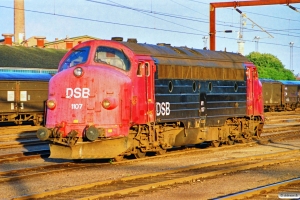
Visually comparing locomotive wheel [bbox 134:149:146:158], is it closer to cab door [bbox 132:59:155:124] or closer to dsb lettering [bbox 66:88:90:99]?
cab door [bbox 132:59:155:124]

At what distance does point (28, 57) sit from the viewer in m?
52.0

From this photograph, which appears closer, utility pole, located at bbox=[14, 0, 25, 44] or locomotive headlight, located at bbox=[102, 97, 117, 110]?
locomotive headlight, located at bbox=[102, 97, 117, 110]

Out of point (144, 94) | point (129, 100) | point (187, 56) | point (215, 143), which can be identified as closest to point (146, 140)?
point (144, 94)

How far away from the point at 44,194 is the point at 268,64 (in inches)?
3953

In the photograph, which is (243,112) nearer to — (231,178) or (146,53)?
(146,53)

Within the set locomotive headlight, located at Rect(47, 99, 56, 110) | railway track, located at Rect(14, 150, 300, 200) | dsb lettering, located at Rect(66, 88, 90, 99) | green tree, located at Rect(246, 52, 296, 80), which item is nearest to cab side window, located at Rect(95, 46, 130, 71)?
dsb lettering, located at Rect(66, 88, 90, 99)

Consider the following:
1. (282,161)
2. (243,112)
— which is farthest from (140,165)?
(243,112)

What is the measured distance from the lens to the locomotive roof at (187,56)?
17.8 metres

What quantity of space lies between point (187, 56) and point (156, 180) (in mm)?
6896

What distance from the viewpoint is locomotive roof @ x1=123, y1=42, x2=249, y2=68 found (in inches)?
701

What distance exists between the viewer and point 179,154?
1923cm

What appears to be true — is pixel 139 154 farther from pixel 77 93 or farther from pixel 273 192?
pixel 273 192

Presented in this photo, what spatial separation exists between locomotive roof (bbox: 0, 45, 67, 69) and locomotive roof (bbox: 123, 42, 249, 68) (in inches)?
1101

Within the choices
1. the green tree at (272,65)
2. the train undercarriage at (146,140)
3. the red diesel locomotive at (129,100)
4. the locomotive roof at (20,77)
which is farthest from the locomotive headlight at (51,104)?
the green tree at (272,65)
